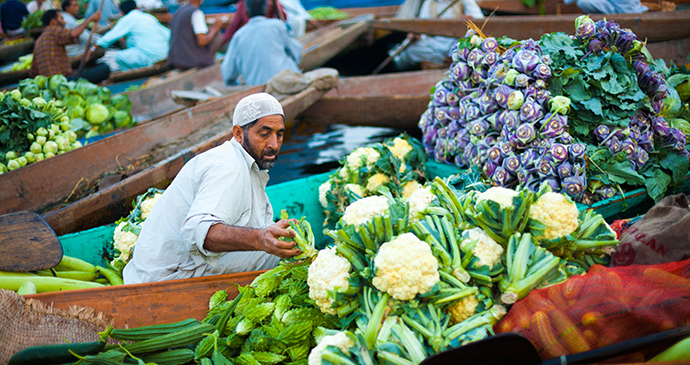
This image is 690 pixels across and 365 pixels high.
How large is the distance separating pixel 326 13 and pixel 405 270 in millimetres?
10949

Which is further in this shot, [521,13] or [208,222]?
[521,13]

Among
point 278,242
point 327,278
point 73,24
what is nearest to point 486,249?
point 327,278

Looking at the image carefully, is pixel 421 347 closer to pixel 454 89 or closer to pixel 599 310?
pixel 599 310

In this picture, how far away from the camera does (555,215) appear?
1.59 meters

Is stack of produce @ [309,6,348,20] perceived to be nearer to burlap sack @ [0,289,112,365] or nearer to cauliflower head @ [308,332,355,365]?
burlap sack @ [0,289,112,365]

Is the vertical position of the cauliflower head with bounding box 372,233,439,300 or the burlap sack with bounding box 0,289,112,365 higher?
the cauliflower head with bounding box 372,233,439,300

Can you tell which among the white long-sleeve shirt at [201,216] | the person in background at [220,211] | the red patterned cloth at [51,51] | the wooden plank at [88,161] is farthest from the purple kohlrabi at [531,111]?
the red patterned cloth at [51,51]

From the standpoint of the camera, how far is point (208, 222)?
1863 millimetres

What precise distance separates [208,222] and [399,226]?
0.86 m

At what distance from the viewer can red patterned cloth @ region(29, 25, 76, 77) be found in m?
6.41

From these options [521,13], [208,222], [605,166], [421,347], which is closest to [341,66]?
[521,13]

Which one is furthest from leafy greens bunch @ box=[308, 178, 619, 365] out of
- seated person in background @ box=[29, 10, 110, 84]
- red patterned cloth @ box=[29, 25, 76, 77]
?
red patterned cloth @ box=[29, 25, 76, 77]

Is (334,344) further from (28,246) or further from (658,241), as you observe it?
(28,246)

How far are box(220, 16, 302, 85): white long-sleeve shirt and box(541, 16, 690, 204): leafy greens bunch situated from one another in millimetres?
3468
